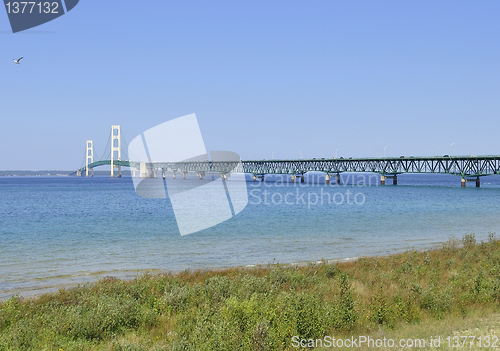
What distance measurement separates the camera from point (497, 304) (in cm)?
1249

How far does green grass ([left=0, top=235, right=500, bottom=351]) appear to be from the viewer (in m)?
9.71

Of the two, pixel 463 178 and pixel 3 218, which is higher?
pixel 3 218

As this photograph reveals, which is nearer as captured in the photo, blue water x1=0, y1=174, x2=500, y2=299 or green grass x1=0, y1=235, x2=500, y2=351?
green grass x1=0, y1=235, x2=500, y2=351

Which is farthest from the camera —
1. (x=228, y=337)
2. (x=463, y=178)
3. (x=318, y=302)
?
(x=463, y=178)

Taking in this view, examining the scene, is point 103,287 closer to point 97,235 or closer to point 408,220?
point 97,235

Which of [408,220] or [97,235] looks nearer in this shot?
[97,235]

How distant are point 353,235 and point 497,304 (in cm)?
2257

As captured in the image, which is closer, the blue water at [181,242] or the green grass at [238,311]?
the green grass at [238,311]

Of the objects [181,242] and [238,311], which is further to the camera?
[181,242]

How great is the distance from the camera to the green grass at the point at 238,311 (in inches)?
382

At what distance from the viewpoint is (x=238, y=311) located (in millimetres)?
10484

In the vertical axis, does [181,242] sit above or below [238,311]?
below

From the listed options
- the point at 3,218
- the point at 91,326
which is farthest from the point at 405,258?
the point at 3,218

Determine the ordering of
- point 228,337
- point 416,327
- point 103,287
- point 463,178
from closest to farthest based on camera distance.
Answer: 1. point 228,337
2. point 416,327
3. point 103,287
4. point 463,178
